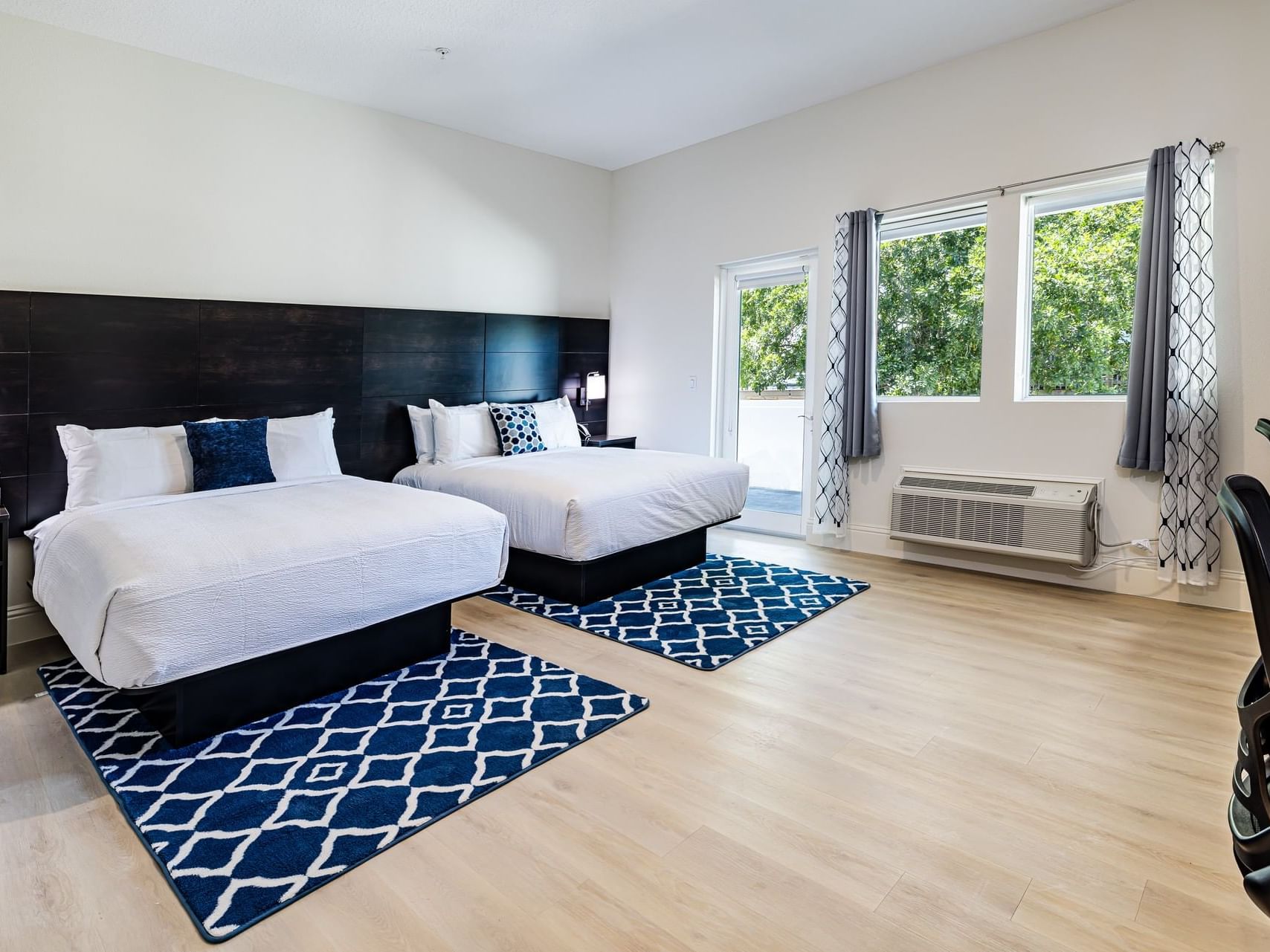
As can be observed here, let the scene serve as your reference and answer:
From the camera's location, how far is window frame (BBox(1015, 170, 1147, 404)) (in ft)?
12.9

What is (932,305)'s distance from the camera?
15.4 ft

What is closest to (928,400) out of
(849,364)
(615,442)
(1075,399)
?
(849,364)

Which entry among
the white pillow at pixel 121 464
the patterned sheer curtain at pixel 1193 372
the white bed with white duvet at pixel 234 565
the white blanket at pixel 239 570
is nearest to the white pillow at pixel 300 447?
the white bed with white duvet at pixel 234 565

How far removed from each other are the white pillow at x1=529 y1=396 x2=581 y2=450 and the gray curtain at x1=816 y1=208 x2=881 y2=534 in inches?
71.2

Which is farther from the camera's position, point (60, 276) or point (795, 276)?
point (795, 276)

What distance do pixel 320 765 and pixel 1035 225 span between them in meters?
4.44

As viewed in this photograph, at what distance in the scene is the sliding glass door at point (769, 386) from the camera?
17.7ft

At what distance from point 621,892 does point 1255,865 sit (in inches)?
45.6

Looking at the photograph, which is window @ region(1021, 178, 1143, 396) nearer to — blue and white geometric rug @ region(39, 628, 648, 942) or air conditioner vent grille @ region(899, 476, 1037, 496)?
air conditioner vent grille @ region(899, 476, 1037, 496)

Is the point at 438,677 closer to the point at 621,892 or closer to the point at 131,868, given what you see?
the point at 131,868

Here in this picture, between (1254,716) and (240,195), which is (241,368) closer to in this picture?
(240,195)

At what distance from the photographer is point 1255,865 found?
1.10 metres

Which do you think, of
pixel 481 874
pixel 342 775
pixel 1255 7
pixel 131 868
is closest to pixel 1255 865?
pixel 481 874

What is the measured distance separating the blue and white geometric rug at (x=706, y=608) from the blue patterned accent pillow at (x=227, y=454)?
1.32m
